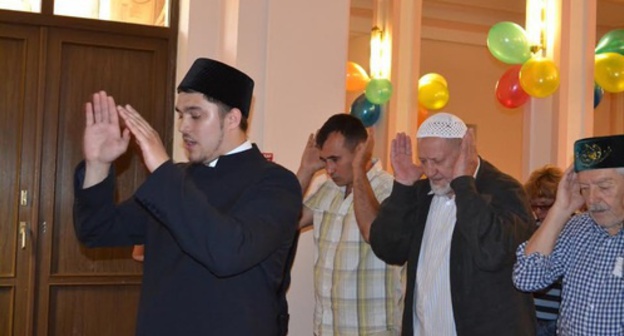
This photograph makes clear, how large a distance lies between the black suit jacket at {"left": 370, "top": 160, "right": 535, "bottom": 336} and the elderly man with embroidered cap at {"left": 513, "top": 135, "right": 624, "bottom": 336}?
91 millimetres

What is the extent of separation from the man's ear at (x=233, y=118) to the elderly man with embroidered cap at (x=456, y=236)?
0.85 meters

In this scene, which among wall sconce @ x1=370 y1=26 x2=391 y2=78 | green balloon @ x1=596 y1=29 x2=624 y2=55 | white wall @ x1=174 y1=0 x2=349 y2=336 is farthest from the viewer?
wall sconce @ x1=370 y1=26 x2=391 y2=78

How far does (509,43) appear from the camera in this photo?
5.59 meters

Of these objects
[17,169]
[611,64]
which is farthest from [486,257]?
[611,64]

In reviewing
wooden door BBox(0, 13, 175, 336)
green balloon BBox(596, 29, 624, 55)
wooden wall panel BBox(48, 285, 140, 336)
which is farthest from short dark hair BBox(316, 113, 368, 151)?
green balloon BBox(596, 29, 624, 55)

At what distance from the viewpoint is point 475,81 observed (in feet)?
33.4

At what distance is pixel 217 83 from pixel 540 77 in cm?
370

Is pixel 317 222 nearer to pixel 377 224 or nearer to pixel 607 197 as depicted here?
pixel 377 224

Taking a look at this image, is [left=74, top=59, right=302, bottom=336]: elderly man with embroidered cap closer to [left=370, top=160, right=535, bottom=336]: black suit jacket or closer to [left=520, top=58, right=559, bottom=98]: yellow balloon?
[left=370, top=160, right=535, bottom=336]: black suit jacket

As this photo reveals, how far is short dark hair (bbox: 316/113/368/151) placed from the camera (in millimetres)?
3309

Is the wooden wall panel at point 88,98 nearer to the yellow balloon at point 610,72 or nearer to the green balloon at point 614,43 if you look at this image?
the yellow balloon at point 610,72

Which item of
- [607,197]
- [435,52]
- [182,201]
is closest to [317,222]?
[607,197]

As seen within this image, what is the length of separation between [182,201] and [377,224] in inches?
51.5

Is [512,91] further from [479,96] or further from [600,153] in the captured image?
[479,96]
